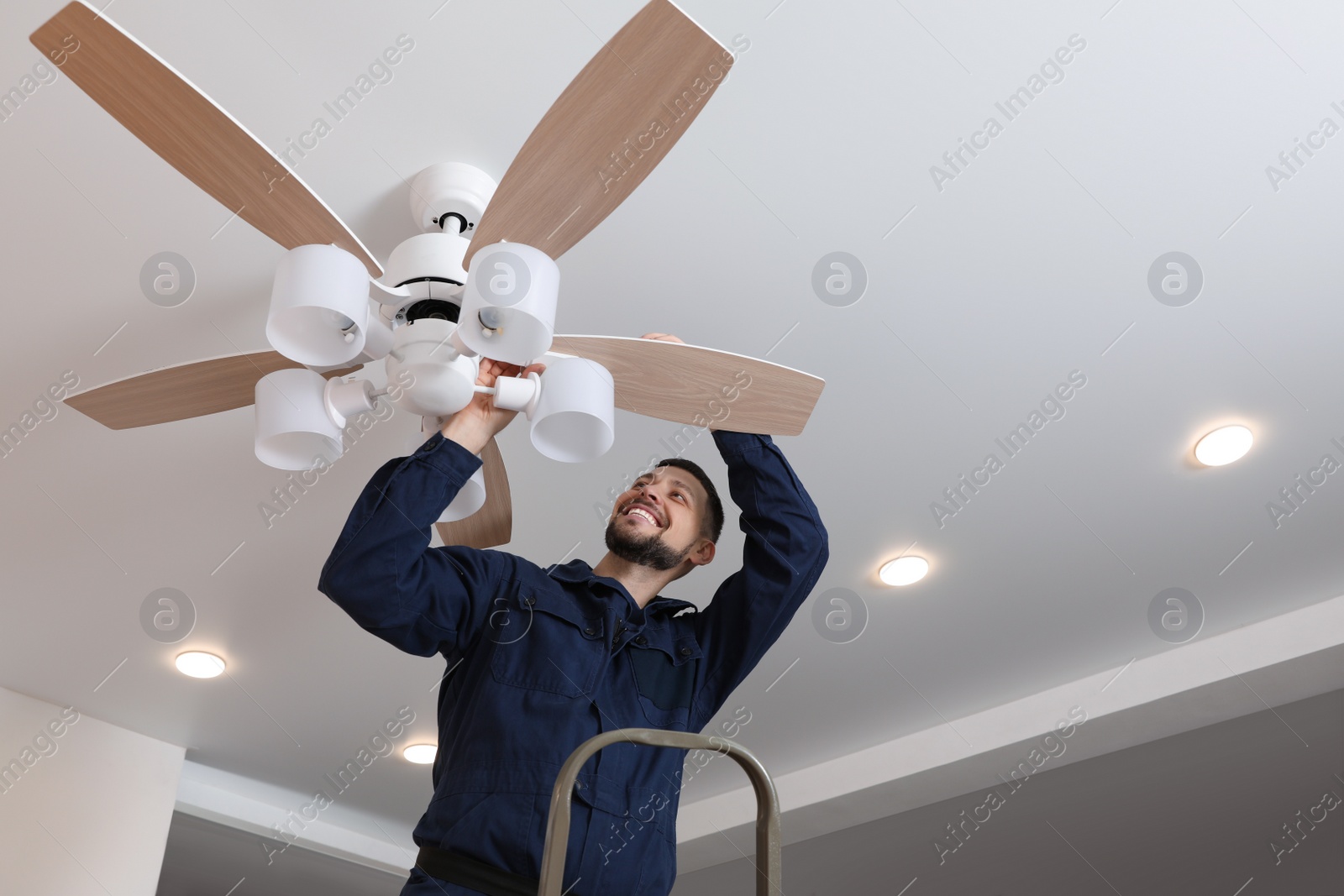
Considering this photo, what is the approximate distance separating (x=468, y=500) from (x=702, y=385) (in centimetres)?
35

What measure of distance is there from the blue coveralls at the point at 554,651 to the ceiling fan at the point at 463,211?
124 mm

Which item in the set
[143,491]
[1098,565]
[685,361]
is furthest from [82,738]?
[1098,565]

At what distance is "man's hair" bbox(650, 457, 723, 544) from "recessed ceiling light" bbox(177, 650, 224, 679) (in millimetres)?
1901

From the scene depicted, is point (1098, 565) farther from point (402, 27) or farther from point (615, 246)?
point (402, 27)

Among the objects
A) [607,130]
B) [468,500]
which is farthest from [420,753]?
[607,130]

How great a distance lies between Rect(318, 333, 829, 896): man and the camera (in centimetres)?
118

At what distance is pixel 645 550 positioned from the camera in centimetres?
153

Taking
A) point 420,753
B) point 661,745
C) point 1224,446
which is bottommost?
point 661,745

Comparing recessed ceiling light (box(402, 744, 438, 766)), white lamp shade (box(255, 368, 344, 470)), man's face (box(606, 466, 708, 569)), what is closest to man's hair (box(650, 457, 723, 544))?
man's face (box(606, 466, 708, 569))

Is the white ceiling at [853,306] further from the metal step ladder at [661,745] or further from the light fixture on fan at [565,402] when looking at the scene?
the metal step ladder at [661,745]

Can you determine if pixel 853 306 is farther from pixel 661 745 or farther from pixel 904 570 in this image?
pixel 661 745

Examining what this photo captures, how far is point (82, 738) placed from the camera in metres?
3.26

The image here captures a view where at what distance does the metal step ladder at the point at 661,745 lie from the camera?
0.80 meters

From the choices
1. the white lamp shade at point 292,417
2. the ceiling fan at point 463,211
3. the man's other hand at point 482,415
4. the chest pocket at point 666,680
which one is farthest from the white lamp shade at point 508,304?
the chest pocket at point 666,680
